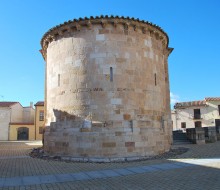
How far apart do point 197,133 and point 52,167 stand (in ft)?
38.1

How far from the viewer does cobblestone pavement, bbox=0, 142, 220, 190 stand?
592 cm

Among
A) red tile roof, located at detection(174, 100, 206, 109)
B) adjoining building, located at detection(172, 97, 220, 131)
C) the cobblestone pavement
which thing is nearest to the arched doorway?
adjoining building, located at detection(172, 97, 220, 131)

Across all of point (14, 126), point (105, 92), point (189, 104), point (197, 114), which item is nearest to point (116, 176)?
point (105, 92)

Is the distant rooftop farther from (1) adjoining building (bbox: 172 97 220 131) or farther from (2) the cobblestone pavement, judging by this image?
(2) the cobblestone pavement

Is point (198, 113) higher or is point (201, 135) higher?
point (198, 113)

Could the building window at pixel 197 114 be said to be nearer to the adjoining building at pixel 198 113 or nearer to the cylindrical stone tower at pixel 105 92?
the adjoining building at pixel 198 113

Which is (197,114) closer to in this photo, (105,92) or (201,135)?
(201,135)

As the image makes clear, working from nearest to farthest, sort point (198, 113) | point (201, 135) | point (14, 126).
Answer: point (201, 135)
point (14, 126)
point (198, 113)

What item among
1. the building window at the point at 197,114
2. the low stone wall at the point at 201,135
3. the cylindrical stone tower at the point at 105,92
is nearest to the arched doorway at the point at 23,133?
the cylindrical stone tower at the point at 105,92

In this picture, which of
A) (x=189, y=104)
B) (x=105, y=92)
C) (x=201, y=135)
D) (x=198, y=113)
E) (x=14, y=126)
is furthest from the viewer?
(x=189, y=104)

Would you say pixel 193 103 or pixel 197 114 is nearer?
pixel 197 114

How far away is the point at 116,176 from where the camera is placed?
22.8 feet

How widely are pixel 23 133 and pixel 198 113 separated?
27256 millimetres

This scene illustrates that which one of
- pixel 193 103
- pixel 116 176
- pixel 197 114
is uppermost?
pixel 193 103
